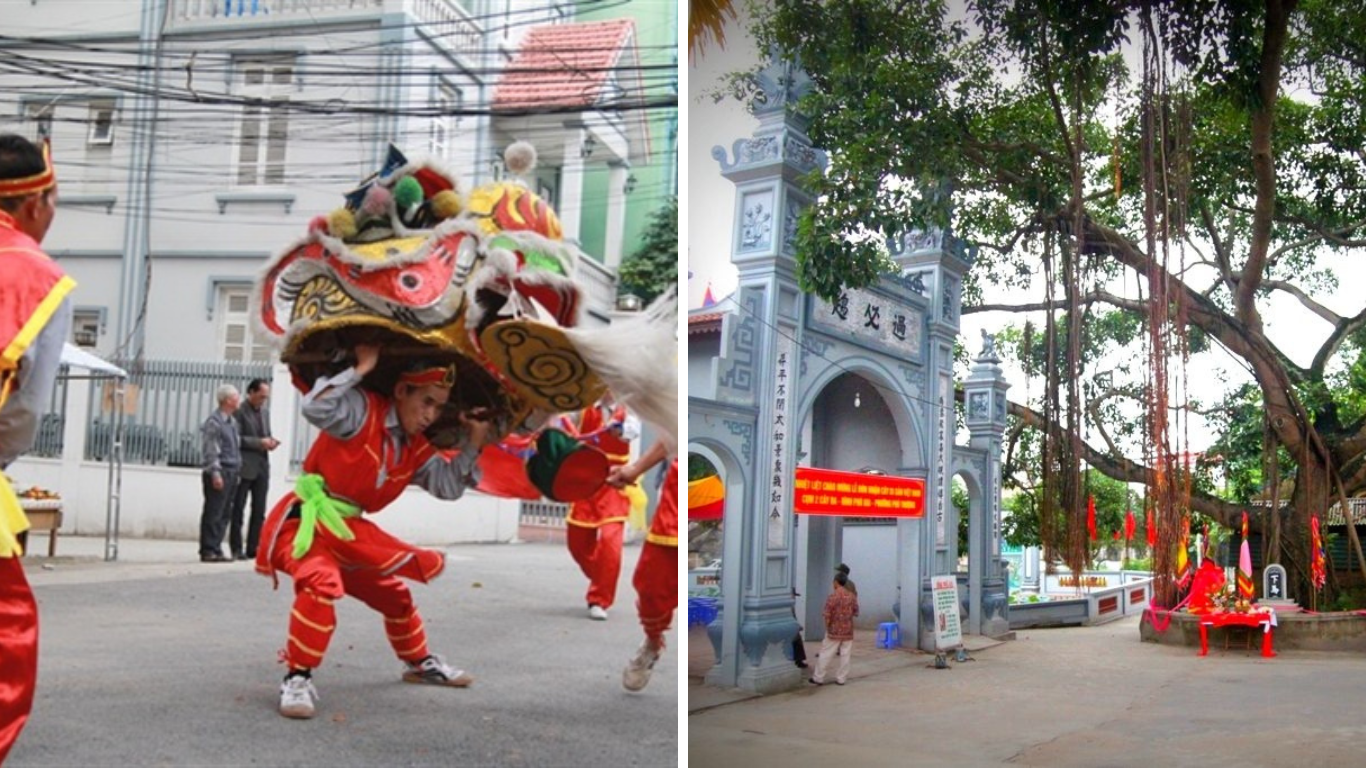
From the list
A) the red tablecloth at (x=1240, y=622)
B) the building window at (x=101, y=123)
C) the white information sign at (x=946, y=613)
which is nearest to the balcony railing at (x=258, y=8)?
the building window at (x=101, y=123)

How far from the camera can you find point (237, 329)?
2.67 metres

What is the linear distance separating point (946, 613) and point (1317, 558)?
84cm

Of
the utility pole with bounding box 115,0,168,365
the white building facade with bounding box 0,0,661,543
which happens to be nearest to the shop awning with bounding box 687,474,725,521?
Answer: the white building facade with bounding box 0,0,661,543

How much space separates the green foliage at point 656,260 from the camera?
107 inches

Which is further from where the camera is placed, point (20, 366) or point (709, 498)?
point (709, 498)

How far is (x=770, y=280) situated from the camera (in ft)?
10.6

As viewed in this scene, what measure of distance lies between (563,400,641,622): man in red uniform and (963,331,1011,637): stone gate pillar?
951 mm

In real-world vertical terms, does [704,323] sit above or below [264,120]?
below

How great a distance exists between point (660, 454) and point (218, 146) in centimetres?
109

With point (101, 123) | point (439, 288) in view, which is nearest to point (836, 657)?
point (439, 288)

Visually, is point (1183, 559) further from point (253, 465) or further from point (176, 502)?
point (176, 502)

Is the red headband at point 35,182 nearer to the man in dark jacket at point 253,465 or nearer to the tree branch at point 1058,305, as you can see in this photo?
the man in dark jacket at point 253,465

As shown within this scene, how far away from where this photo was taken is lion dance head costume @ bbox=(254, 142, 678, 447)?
8.57 ft

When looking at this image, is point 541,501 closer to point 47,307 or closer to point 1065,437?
point 47,307
